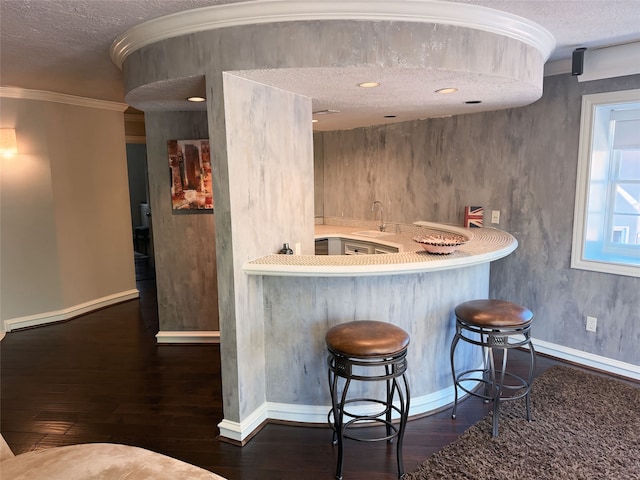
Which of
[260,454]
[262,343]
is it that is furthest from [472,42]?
[260,454]

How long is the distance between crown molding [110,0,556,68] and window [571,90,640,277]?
1439 millimetres

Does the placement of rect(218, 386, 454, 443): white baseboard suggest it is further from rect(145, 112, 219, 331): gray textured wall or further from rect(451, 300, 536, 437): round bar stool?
rect(145, 112, 219, 331): gray textured wall

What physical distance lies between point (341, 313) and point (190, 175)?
208 cm

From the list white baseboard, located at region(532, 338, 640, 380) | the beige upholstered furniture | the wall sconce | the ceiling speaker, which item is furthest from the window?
the wall sconce

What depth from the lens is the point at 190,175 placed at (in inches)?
153

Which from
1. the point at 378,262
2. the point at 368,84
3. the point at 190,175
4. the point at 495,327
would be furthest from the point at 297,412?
the point at 190,175

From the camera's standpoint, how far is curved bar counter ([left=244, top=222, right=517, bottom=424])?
8.64 ft

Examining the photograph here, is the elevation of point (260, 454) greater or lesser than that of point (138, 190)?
lesser

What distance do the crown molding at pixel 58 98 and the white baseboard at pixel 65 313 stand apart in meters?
2.31

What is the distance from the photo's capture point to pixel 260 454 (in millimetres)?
2420

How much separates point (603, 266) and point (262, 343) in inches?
109

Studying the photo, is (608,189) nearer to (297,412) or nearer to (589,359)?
(589,359)

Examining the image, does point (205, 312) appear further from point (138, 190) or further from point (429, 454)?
point (138, 190)

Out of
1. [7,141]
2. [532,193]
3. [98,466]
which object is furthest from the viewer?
[7,141]
